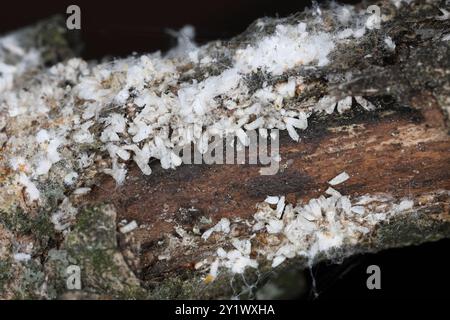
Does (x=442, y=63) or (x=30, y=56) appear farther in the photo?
(x=30, y=56)

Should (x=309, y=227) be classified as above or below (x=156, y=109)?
below

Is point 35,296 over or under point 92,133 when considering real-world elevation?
under

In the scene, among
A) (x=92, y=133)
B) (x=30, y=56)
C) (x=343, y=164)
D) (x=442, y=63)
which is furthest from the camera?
(x=30, y=56)

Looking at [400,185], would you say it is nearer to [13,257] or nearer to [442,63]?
[442,63]

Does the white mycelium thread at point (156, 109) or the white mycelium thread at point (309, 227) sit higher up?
the white mycelium thread at point (156, 109)

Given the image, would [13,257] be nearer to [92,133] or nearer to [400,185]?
[92,133]

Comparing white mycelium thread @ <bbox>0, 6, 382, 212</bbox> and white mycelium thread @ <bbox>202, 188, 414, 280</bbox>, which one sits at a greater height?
white mycelium thread @ <bbox>0, 6, 382, 212</bbox>

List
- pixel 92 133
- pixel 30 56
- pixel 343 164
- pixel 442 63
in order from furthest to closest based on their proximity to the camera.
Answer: pixel 30 56 < pixel 92 133 < pixel 343 164 < pixel 442 63
